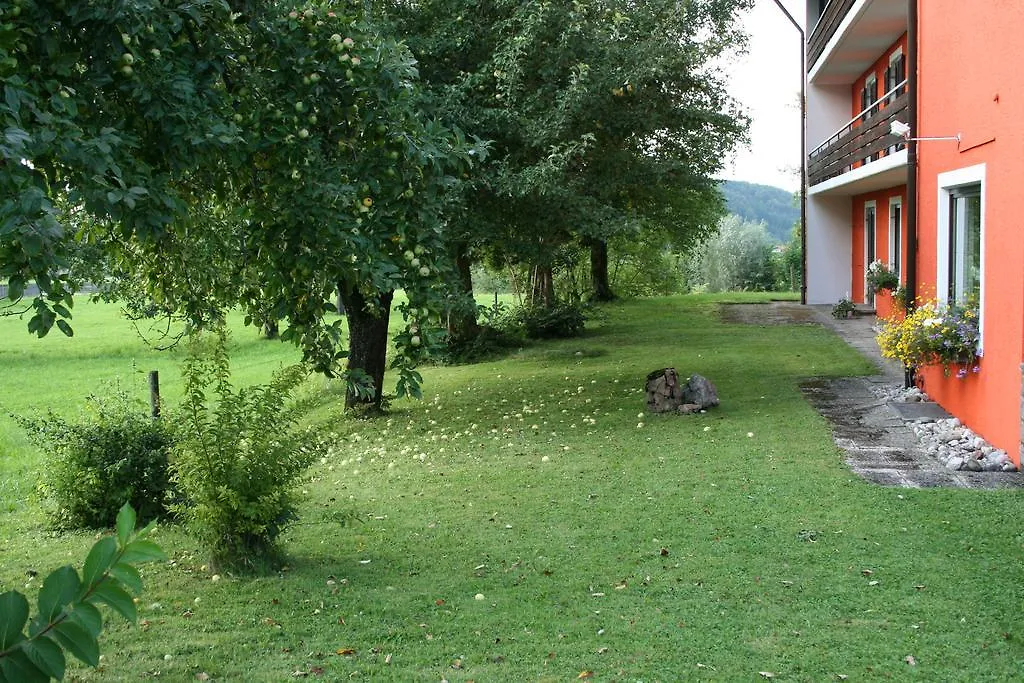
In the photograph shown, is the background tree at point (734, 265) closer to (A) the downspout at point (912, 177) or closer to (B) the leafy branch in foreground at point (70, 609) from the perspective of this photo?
(A) the downspout at point (912, 177)

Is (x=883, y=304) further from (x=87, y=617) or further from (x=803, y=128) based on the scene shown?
(x=87, y=617)

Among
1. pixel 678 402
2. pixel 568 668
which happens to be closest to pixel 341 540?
pixel 568 668

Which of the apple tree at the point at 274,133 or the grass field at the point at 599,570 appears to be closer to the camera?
the apple tree at the point at 274,133

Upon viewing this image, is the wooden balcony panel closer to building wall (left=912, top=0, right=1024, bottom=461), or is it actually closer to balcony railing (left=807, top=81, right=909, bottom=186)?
balcony railing (left=807, top=81, right=909, bottom=186)

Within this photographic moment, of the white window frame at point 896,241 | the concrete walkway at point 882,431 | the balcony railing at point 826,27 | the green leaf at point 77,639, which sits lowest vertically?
the concrete walkway at point 882,431

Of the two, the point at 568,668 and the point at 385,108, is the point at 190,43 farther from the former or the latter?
the point at 568,668

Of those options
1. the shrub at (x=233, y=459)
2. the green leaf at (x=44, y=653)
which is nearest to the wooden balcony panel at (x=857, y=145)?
the shrub at (x=233, y=459)

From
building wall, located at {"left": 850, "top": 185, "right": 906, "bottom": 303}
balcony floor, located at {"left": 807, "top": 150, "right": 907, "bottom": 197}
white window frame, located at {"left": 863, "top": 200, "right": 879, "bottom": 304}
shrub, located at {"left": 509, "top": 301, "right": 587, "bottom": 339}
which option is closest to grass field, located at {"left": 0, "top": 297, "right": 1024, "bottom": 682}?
balcony floor, located at {"left": 807, "top": 150, "right": 907, "bottom": 197}

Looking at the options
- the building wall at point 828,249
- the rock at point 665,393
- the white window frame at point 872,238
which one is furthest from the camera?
the building wall at point 828,249

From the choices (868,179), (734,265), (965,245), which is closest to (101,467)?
(965,245)

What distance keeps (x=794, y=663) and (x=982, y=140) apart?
20.9 ft

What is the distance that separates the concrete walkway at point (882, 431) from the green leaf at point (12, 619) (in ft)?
24.5

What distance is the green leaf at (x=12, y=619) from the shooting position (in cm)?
132

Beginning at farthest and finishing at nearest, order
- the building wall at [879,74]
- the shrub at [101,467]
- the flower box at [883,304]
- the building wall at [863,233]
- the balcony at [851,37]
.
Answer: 1. the building wall at [863,233]
2. the flower box at [883,304]
3. the building wall at [879,74]
4. the balcony at [851,37]
5. the shrub at [101,467]
